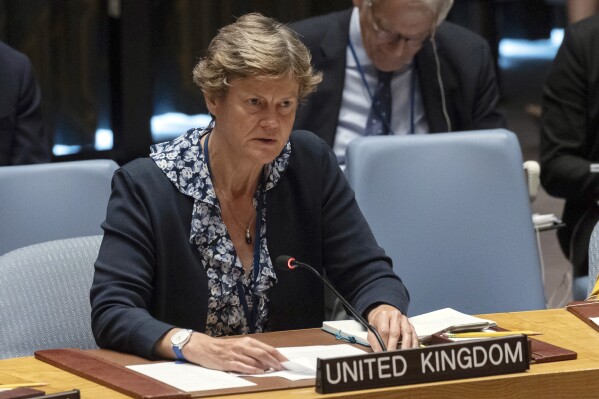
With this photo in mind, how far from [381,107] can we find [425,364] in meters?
1.94

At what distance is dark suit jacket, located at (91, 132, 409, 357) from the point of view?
2457 mm

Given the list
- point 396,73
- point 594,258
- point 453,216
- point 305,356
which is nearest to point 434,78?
point 396,73

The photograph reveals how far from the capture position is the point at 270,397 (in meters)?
2.00

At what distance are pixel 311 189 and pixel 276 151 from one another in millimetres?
216

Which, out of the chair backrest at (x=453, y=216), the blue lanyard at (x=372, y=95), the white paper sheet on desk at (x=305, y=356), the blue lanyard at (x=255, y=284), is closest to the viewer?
the white paper sheet on desk at (x=305, y=356)

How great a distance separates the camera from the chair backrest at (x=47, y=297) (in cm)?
260

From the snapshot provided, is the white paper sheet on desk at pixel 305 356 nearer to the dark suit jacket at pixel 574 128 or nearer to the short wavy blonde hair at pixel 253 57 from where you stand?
the short wavy blonde hair at pixel 253 57

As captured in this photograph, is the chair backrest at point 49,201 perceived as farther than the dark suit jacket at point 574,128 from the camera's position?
No

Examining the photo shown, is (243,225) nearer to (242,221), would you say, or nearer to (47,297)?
(242,221)

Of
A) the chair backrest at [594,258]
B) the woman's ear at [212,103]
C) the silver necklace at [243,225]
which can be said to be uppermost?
the woman's ear at [212,103]

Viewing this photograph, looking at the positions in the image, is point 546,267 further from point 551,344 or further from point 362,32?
point 551,344

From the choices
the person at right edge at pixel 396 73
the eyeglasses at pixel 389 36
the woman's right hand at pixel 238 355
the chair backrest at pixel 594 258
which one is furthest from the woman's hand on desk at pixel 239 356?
the eyeglasses at pixel 389 36

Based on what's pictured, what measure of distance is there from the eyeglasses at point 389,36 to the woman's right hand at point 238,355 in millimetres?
1791

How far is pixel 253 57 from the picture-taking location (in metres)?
2.58
